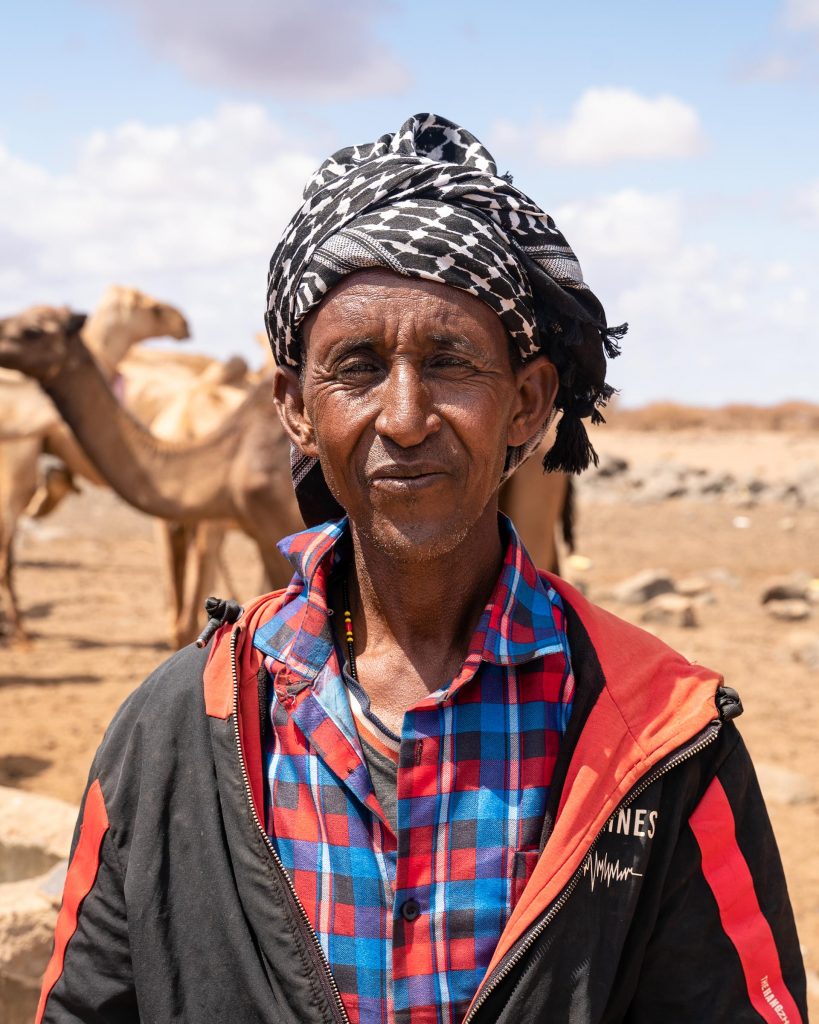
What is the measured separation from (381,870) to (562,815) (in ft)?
0.89

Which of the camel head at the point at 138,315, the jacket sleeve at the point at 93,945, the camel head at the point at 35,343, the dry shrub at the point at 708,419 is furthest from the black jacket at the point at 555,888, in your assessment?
the dry shrub at the point at 708,419

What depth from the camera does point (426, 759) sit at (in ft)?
5.49

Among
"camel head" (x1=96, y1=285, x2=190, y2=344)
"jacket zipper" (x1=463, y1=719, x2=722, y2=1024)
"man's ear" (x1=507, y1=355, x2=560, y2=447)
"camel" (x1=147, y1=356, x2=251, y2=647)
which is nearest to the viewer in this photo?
"jacket zipper" (x1=463, y1=719, x2=722, y2=1024)

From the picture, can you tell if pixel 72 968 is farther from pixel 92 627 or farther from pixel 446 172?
pixel 92 627

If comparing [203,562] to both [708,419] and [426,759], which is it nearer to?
[426,759]

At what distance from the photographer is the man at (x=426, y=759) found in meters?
1.59

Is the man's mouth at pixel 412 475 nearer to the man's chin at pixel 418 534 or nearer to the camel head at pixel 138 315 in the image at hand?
the man's chin at pixel 418 534

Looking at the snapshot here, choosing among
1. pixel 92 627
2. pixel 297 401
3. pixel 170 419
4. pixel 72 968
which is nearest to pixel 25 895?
pixel 72 968

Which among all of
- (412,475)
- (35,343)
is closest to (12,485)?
(35,343)

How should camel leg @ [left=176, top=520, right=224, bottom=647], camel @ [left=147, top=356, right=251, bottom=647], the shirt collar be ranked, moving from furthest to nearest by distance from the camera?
camel leg @ [left=176, top=520, right=224, bottom=647] → camel @ [left=147, top=356, right=251, bottom=647] → the shirt collar

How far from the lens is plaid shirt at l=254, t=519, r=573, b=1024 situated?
1620 millimetres

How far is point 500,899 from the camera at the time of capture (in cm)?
164

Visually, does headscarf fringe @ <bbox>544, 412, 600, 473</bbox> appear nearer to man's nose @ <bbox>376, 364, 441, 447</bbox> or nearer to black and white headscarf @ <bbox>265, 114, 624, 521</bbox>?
black and white headscarf @ <bbox>265, 114, 624, 521</bbox>

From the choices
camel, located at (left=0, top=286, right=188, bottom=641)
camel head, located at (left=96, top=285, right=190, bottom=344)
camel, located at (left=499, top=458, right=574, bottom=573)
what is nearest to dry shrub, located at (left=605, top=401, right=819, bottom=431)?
camel head, located at (left=96, top=285, right=190, bottom=344)
